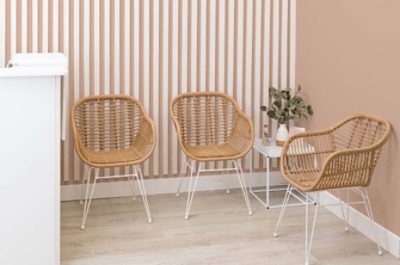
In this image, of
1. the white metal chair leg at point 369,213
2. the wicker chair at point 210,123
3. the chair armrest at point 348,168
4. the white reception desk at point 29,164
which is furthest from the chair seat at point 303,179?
the white reception desk at point 29,164

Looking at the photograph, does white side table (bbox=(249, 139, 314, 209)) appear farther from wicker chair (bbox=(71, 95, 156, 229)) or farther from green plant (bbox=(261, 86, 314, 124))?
wicker chair (bbox=(71, 95, 156, 229))

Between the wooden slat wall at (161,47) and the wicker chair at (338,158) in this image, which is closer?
the wicker chair at (338,158)

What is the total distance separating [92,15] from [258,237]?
6.68ft

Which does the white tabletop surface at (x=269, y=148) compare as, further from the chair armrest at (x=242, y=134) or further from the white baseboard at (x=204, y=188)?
the white baseboard at (x=204, y=188)

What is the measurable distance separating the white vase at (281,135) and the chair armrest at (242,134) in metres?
0.29

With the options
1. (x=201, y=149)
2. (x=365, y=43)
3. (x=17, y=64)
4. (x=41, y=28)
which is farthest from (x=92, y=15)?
(x=365, y=43)

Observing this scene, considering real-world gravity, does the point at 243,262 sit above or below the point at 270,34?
below

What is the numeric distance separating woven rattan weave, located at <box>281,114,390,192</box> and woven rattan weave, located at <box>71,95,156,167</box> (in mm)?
1093

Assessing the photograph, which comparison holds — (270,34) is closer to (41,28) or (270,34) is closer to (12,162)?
(41,28)

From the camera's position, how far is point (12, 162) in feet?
11.8

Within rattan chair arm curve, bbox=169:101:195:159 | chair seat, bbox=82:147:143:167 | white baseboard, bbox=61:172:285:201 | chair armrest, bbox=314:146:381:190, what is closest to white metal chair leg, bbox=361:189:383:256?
chair armrest, bbox=314:146:381:190

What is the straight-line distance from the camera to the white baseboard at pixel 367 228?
163 inches

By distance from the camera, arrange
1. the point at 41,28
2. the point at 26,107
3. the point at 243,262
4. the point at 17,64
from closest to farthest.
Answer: the point at 26,107
the point at 243,262
the point at 17,64
the point at 41,28

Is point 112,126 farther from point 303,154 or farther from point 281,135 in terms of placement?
point 303,154
